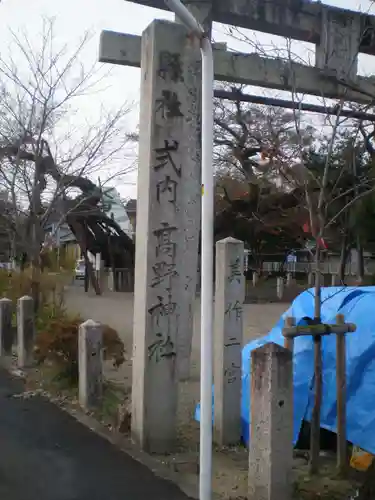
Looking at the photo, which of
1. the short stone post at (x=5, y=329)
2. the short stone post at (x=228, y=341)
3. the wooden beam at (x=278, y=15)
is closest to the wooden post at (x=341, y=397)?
the short stone post at (x=228, y=341)

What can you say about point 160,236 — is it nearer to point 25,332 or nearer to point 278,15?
point 278,15

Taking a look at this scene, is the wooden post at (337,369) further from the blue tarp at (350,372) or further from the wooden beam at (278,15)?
the wooden beam at (278,15)

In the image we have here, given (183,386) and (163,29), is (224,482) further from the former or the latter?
(163,29)

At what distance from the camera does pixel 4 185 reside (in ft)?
47.3

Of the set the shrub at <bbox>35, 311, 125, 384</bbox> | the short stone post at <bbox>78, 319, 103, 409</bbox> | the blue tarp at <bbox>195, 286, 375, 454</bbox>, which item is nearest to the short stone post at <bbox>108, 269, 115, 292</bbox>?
the shrub at <bbox>35, 311, 125, 384</bbox>

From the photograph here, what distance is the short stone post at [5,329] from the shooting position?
Answer: 1091 cm

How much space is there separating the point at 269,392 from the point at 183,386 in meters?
4.44

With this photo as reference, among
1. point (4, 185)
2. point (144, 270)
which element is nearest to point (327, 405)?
point (144, 270)

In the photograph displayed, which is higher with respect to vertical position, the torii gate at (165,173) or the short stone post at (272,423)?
the torii gate at (165,173)

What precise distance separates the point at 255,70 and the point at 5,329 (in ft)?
23.5

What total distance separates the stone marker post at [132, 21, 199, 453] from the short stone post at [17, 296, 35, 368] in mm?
4656

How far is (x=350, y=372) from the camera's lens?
5168 millimetres

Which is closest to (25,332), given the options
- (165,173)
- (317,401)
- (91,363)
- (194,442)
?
(91,363)

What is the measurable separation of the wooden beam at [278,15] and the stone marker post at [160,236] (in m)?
0.78
